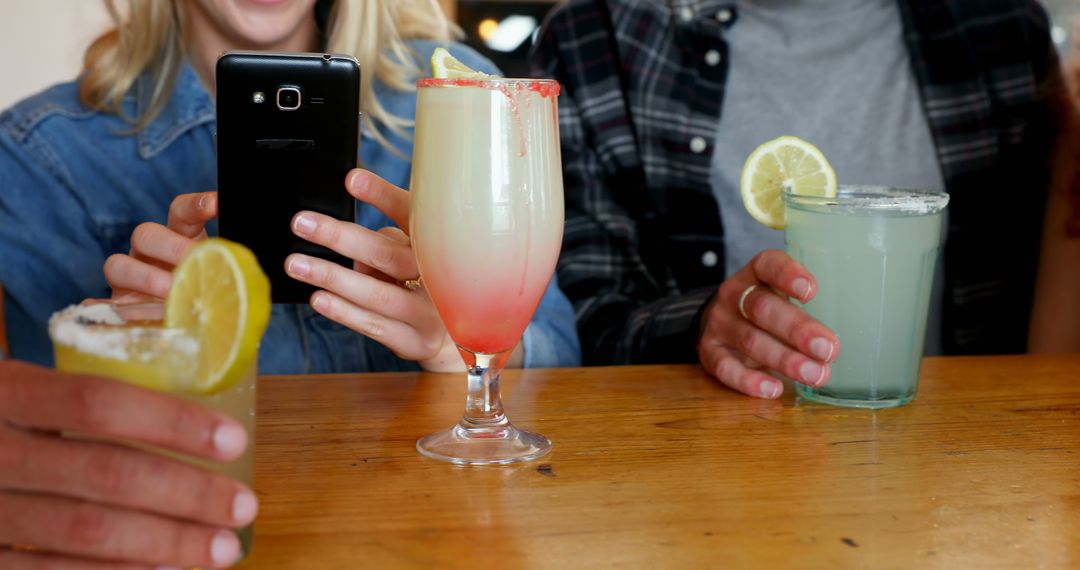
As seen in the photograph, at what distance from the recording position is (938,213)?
1.00m

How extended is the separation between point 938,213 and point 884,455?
11.0 inches

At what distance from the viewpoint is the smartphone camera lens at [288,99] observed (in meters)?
1.02

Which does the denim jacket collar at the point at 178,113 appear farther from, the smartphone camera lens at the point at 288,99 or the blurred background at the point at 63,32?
the blurred background at the point at 63,32

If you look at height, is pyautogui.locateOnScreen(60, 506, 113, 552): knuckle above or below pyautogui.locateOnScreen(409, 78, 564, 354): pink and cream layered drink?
below

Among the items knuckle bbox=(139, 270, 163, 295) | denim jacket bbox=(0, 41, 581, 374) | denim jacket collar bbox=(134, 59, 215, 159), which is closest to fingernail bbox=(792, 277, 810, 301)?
denim jacket bbox=(0, 41, 581, 374)

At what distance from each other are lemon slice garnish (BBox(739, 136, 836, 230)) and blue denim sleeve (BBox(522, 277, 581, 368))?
0.38 m

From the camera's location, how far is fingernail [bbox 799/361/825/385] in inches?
38.8

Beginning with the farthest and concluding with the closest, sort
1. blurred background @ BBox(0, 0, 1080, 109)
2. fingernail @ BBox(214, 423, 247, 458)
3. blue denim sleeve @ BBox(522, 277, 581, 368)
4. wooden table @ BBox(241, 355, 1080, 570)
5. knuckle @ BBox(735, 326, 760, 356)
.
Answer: blurred background @ BBox(0, 0, 1080, 109) → blue denim sleeve @ BBox(522, 277, 581, 368) → knuckle @ BBox(735, 326, 760, 356) → wooden table @ BBox(241, 355, 1080, 570) → fingernail @ BBox(214, 423, 247, 458)

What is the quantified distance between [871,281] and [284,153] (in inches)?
22.2

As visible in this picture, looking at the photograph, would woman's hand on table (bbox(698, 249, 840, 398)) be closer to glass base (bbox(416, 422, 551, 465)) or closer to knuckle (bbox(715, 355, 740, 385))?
knuckle (bbox(715, 355, 740, 385))

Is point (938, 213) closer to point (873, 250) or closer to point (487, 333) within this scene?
point (873, 250)

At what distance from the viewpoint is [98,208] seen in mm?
1512

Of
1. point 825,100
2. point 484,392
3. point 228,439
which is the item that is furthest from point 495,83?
point 825,100

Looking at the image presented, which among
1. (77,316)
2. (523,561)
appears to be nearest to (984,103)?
(523,561)
